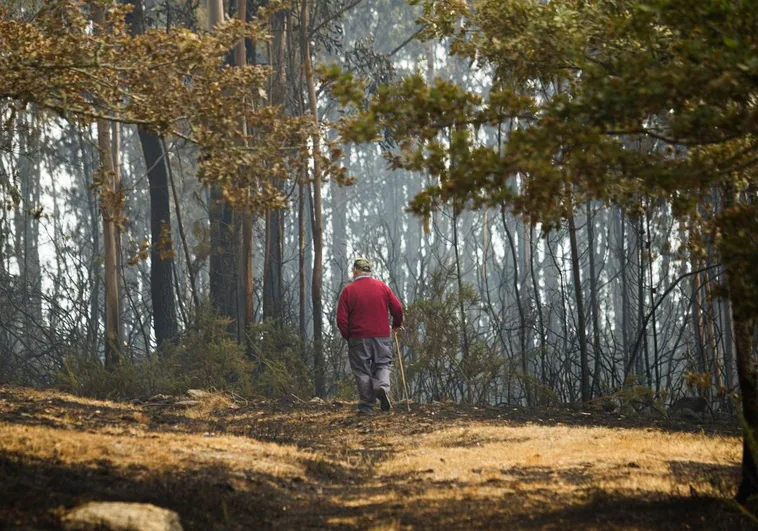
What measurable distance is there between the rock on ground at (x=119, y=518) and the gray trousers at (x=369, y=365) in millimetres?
7834

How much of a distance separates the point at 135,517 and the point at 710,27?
3618 millimetres

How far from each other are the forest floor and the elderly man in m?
0.80

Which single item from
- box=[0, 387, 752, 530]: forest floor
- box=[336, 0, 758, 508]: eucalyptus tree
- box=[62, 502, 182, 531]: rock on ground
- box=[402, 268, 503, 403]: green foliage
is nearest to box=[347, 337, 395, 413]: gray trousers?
box=[0, 387, 752, 530]: forest floor

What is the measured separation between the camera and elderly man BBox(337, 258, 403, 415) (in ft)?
43.0

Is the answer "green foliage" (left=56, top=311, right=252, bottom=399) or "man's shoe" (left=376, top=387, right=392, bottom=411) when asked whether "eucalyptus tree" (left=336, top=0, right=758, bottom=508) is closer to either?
"man's shoe" (left=376, top=387, right=392, bottom=411)

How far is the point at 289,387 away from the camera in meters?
15.9

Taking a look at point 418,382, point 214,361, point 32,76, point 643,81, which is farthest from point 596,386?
point 643,81

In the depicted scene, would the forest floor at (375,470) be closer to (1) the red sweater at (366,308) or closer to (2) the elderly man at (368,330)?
(2) the elderly man at (368,330)

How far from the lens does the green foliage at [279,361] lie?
15914 mm

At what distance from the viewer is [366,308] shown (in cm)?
1313

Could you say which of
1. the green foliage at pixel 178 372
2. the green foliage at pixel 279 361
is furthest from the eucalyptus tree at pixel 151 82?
the green foliage at pixel 279 361

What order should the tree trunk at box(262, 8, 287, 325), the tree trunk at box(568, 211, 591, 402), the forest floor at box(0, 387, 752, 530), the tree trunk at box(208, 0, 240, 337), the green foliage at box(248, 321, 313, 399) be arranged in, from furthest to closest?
the tree trunk at box(208, 0, 240, 337) < the tree trunk at box(262, 8, 287, 325) < the green foliage at box(248, 321, 313, 399) < the tree trunk at box(568, 211, 591, 402) < the forest floor at box(0, 387, 752, 530)

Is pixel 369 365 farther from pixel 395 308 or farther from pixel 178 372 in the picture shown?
pixel 178 372

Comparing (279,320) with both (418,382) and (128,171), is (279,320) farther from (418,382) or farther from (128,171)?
(128,171)
